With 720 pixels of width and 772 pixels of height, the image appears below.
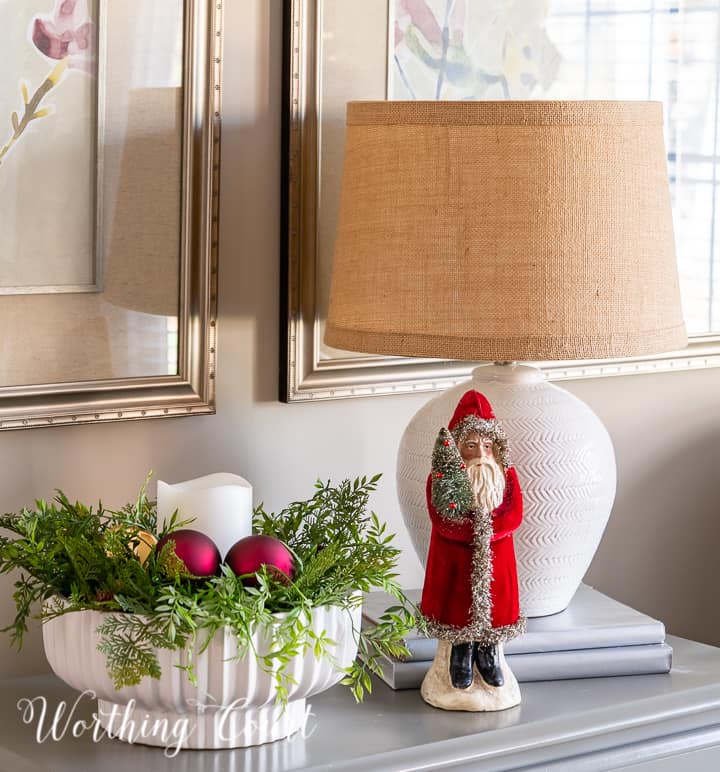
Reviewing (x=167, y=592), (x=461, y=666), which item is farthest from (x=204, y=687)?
(x=461, y=666)

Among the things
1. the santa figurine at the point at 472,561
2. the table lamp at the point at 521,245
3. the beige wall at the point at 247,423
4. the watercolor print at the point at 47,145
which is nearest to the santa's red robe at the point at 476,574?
the santa figurine at the point at 472,561

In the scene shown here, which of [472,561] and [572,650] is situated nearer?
[472,561]

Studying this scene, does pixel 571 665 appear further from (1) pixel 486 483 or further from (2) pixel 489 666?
(1) pixel 486 483

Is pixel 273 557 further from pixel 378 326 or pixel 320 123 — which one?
pixel 320 123

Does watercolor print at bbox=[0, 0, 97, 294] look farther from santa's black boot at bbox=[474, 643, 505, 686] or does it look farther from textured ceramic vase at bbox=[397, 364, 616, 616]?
santa's black boot at bbox=[474, 643, 505, 686]

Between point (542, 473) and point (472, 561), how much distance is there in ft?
0.50

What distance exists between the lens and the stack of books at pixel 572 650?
3.74 ft

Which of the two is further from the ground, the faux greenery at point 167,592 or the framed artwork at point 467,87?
the framed artwork at point 467,87

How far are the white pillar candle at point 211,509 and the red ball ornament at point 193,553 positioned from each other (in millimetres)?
64

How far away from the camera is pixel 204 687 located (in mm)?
926

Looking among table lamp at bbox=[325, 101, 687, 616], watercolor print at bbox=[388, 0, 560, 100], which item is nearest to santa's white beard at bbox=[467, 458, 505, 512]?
table lamp at bbox=[325, 101, 687, 616]

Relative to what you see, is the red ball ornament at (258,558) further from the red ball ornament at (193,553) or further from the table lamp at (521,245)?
the table lamp at (521,245)

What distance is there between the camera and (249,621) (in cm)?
91

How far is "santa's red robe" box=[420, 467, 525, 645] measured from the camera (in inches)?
40.9
